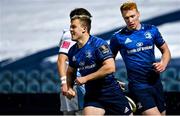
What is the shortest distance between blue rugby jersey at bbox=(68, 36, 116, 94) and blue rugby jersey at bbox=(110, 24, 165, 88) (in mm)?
1006

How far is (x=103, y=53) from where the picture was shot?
671 cm

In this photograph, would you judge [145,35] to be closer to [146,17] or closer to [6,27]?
[146,17]

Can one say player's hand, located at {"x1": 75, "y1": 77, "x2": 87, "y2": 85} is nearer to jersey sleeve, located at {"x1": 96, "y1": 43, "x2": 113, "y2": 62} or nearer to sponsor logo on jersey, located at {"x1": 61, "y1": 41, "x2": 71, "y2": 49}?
jersey sleeve, located at {"x1": 96, "y1": 43, "x2": 113, "y2": 62}

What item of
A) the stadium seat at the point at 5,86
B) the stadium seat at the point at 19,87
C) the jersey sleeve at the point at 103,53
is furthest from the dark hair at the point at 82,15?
the stadium seat at the point at 5,86

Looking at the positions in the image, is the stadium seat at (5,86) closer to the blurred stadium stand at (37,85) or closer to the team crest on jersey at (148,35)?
the blurred stadium stand at (37,85)

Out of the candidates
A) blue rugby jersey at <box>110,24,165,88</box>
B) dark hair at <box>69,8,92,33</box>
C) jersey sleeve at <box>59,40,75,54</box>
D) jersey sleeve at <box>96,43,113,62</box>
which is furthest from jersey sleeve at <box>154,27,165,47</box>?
dark hair at <box>69,8,92,33</box>

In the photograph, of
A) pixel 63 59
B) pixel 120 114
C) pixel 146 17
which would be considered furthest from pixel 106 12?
pixel 120 114

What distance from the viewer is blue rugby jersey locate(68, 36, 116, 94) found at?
675 cm

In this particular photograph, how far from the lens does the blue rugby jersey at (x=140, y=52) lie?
7887 mm

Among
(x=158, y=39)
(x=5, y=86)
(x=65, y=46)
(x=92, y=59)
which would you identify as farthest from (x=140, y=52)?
(x=5, y=86)

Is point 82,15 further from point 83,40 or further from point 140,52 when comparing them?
point 140,52

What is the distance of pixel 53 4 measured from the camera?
14.1 metres

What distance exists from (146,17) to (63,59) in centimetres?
560

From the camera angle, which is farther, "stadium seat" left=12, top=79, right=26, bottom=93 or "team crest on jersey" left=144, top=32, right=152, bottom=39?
"stadium seat" left=12, top=79, right=26, bottom=93
